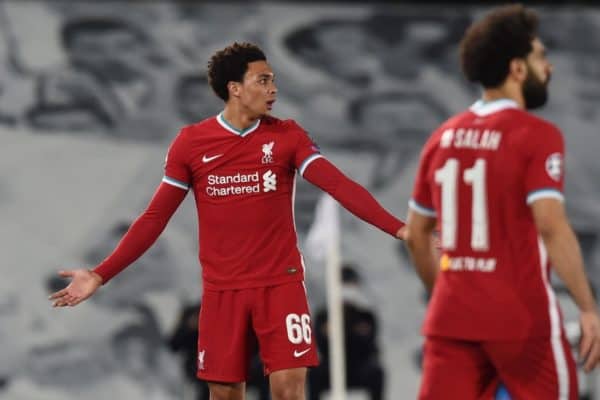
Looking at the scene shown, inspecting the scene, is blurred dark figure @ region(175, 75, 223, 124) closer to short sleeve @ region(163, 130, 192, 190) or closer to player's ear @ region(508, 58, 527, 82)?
short sleeve @ region(163, 130, 192, 190)

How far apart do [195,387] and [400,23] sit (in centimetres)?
594

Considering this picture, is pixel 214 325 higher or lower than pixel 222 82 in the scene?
lower

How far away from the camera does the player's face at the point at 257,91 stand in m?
7.46

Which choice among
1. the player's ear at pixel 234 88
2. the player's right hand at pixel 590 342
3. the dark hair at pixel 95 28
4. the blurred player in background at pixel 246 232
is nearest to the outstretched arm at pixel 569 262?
the player's right hand at pixel 590 342

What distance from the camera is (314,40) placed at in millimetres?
20484

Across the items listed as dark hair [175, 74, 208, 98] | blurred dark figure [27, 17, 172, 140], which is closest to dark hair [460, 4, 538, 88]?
dark hair [175, 74, 208, 98]

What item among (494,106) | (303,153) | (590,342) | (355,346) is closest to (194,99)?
(355,346)

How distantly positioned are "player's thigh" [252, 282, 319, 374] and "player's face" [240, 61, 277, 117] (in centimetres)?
90

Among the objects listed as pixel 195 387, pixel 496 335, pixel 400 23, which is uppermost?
pixel 400 23

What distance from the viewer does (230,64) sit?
7586mm

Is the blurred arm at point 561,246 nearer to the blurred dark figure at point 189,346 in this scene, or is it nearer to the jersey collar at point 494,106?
the jersey collar at point 494,106

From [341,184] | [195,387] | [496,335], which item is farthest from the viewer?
[195,387]

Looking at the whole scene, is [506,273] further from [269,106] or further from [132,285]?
[132,285]

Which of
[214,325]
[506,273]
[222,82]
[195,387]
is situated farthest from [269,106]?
[195,387]
